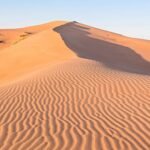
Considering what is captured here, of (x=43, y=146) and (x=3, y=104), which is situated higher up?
(x=43, y=146)

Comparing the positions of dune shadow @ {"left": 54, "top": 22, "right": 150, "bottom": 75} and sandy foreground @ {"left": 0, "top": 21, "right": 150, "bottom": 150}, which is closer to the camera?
sandy foreground @ {"left": 0, "top": 21, "right": 150, "bottom": 150}

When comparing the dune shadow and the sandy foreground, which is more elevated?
the sandy foreground

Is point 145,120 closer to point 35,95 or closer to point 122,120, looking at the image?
point 122,120

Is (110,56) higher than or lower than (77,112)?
lower

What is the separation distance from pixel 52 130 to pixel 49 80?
5377mm

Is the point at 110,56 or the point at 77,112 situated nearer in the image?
the point at 77,112

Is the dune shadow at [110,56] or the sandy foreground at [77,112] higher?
the sandy foreground at [77,112]

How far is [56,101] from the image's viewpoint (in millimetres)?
9352

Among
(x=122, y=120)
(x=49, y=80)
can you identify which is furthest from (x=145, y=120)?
(x=49, y=80)

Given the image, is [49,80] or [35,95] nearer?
[35,95]

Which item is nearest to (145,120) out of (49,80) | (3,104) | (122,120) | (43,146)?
(122,120)

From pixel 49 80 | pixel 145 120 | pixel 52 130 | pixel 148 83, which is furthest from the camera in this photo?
pixel 49 80

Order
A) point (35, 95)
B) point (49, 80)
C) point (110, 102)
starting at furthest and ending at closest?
point (49, 80) → point (35, 95) → point (110, 102)

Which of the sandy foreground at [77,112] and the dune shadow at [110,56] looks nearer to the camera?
the sandy foreground at [77,112]
